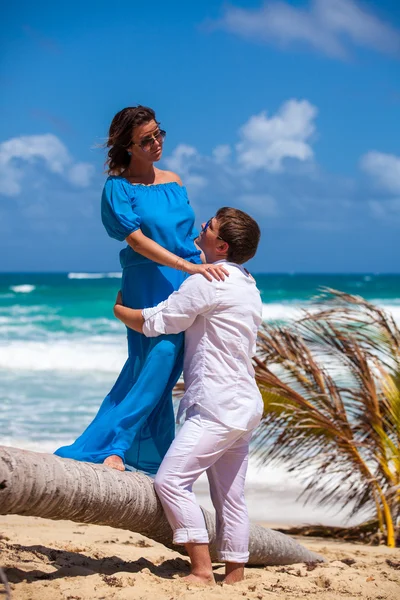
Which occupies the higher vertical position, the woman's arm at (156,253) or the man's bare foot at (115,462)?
the woman's arm at (156,253)

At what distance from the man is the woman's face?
0.55m

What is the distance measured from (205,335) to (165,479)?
27.0 inches

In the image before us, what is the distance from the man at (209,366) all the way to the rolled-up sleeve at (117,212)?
14.6 inches

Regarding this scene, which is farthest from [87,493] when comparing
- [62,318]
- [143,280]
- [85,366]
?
[62,318]

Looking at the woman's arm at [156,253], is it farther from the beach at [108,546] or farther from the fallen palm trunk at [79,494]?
the beach at [108,546]

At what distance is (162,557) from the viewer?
188 inches

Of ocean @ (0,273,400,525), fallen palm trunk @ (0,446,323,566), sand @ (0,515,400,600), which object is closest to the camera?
fallen palm trunk @ (0,446,323,566)

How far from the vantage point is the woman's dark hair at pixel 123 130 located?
4164 mm

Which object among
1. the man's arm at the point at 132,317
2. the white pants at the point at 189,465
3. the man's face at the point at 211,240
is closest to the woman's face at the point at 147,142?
the man's face at the point at 211,240

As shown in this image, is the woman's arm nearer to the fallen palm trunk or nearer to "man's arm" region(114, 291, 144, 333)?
"man's arm" region(114, 291, 144, 333)

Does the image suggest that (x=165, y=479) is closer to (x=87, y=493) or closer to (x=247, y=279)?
(x=87, y=493)

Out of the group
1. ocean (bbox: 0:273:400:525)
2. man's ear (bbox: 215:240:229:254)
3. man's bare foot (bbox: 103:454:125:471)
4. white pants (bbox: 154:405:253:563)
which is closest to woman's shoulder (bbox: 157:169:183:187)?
man's ear (bbox: 215:240:229:254)

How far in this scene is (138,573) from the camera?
407 centimetres

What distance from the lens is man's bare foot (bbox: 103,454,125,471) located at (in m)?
3.92
